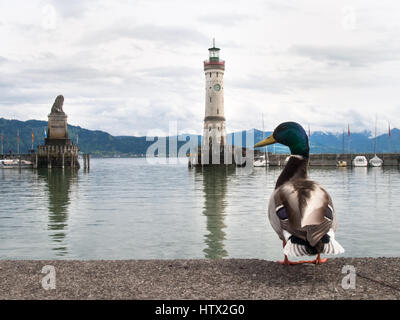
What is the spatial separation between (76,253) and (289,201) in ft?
35.0

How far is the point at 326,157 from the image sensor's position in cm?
10919

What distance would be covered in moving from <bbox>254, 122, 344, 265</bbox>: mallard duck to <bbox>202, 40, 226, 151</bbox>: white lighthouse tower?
8915 cm

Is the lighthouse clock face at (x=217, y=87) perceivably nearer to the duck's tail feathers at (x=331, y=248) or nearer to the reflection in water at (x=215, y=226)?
the reflection in water at (x=215, y=226)

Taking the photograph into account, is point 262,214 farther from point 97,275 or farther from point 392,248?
point 97,275

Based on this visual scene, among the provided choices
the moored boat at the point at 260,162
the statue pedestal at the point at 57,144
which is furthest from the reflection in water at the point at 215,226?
the moored boat at the point at 260,162

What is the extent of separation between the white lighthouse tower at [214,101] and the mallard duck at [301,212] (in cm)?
8915

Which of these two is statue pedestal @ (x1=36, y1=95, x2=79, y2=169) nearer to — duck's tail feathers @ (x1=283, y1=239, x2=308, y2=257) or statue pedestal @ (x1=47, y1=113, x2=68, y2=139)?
statue pedestal @ (x1=47, y1=113, x2=68, y2=139)

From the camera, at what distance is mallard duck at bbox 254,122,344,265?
739 cm

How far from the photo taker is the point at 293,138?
368 inches

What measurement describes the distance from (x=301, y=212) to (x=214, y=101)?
90.8 meters

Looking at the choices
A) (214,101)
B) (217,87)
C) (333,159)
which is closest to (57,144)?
(214,101)

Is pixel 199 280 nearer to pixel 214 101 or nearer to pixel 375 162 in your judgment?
pixel 214 101
